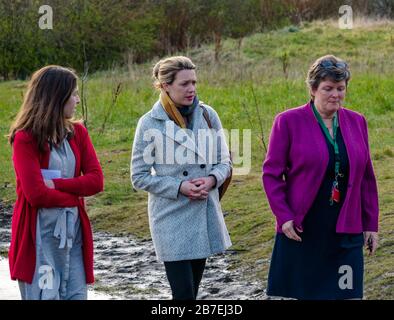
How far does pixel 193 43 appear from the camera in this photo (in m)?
34.2

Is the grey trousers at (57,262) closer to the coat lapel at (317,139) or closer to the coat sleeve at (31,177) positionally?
the coat sleeve at (31,177)

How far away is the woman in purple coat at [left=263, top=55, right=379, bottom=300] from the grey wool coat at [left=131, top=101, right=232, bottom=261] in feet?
1.75

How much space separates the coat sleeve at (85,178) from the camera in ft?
20.5

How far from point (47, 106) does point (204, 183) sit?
3.74 ft

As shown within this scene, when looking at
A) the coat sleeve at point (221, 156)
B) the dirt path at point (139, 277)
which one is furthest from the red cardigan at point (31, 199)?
the dirt path at point (139, 277)

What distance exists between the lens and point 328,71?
21.0 ft

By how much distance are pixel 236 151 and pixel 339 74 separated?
28.9 ft

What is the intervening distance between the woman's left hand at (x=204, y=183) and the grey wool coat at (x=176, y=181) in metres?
0.06
